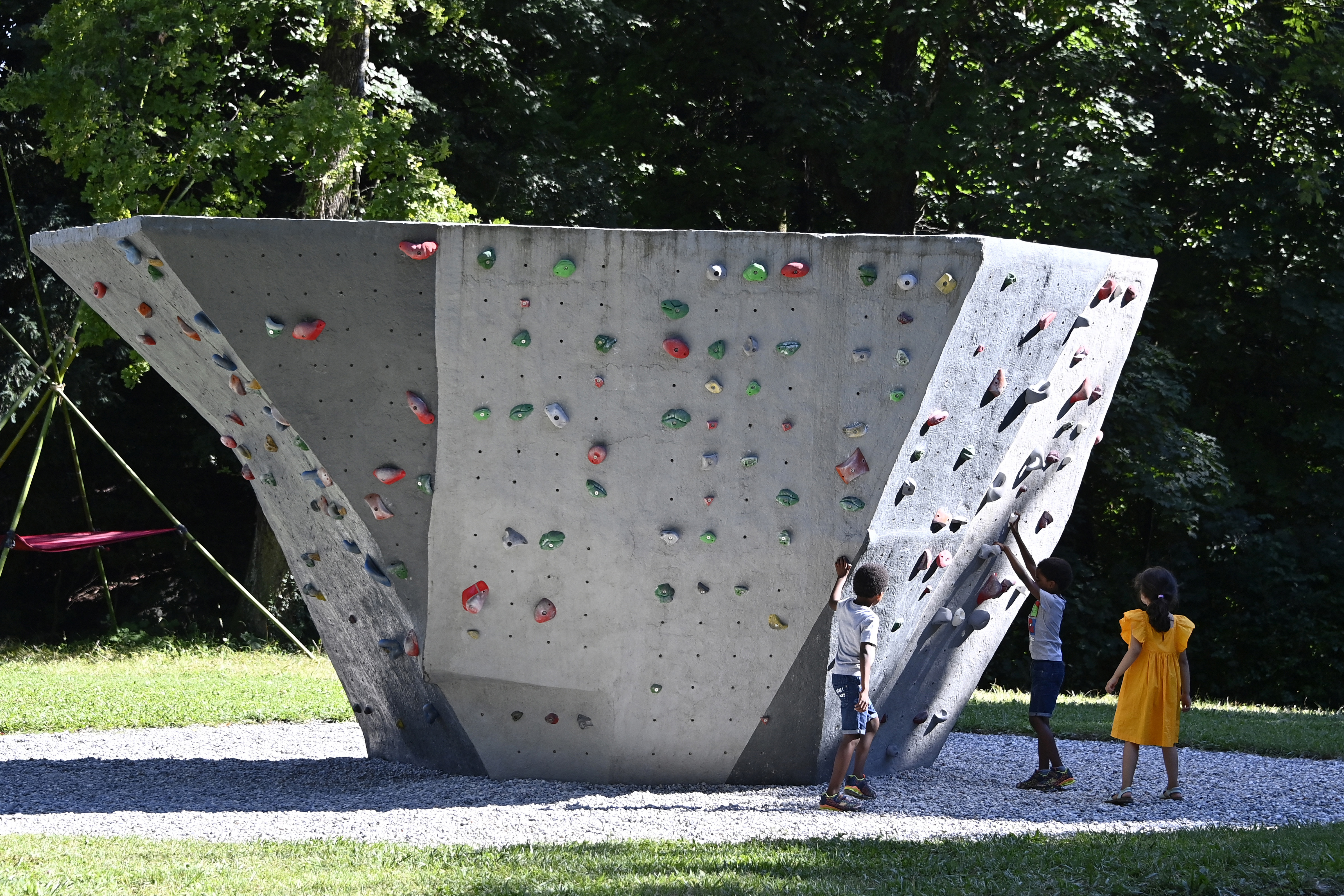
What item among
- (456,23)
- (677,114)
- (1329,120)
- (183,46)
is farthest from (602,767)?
(1329,120)

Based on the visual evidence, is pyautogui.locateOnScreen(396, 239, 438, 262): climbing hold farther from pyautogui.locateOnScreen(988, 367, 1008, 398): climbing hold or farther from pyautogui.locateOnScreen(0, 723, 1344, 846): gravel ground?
pyautogui.locateOnScreen(988, 367, 1008, 398): climbing hold

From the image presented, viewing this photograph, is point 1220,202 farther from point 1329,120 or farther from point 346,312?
point 346,312

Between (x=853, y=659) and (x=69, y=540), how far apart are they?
1142 centimetres

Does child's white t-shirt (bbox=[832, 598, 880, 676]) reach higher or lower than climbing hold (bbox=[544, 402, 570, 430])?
lower

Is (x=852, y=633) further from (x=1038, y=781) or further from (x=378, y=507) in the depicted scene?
(x=378, y=507)

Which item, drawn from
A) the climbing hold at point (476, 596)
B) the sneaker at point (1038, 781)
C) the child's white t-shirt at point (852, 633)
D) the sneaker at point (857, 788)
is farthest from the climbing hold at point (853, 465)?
the sneaker at point (1038, 781)

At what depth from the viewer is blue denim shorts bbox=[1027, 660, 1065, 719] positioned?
306 inches

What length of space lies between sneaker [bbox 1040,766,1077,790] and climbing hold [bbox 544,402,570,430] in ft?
12.4

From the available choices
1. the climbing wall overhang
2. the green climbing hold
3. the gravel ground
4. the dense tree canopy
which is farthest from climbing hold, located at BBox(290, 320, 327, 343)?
the dense tree canopy

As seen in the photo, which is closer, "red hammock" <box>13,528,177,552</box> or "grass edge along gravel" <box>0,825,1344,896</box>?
"grass edge along gravel" <box>0,825,1344,896</box>

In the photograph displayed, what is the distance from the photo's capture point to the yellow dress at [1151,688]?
7422mm

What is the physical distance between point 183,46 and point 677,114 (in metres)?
8.68

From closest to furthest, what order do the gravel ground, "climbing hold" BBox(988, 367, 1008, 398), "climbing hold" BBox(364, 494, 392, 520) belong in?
the gravel ground, "climbing hold" BBox(364, 494, 392, 520), "climbing hold" BBox(988, 367, 1008, 398)

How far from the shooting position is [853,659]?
695 cm
